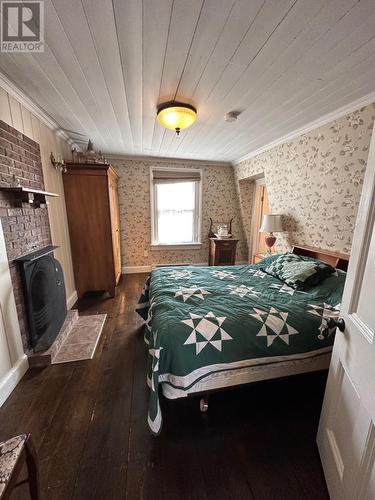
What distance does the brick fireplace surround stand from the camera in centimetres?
167

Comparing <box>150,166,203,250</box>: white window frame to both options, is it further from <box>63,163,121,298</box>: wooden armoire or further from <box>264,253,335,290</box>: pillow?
<box>264,253,335,290</box>: pillow

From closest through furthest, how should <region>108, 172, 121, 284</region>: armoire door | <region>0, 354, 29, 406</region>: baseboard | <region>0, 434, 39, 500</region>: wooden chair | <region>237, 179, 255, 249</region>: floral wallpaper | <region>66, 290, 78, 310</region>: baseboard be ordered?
1. <region>0, 434, 39, 500</region>: wooden chair
2. <region>0, 354, 29, 406</region>: baseboard
3. <region>66, 290, 78, 310</region>: baseboard
4. <region>108, 172, 121, 284</region>: armoire door
5. <region>237, 179, 255, 249</region>: floral wallpaper

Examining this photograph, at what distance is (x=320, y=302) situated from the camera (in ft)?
5.87

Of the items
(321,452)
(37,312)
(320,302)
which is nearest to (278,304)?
(320,302)

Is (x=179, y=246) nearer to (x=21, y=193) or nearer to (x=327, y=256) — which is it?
(x=327, y=256)

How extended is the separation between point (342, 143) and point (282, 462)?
256 cm

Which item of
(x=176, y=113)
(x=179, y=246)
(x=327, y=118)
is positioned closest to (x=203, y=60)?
A: (x=176, y=113)

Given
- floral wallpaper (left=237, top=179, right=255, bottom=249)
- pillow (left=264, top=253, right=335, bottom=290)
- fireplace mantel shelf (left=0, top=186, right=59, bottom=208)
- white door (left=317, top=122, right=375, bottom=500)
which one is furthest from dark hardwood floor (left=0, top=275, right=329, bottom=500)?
floral wallpaper (left=237, top=179, right=255, bottom=249)

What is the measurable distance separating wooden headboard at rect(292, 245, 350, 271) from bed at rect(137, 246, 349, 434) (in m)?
0.39

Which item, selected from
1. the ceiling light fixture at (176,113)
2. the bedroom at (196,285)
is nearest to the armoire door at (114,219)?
the bedroom at (196,285)

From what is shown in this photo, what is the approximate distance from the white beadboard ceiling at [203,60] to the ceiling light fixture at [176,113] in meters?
0.08

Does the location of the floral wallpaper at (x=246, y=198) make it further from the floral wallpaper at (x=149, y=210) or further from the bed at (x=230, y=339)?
the bed at (x=230, y=339)

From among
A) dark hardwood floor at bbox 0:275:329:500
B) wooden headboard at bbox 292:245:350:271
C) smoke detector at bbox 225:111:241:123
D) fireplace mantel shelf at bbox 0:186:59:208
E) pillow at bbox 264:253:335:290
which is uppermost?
smoke detector at bbox 225:111:241:123

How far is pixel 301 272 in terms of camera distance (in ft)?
6.95
